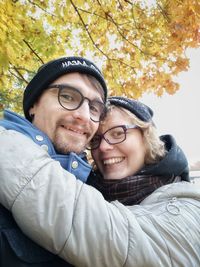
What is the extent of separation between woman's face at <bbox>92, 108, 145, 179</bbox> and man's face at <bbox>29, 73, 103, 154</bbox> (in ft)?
0.91

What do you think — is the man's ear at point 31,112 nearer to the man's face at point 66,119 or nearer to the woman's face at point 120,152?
the man's face at point 66,119

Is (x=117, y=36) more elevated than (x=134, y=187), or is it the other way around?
(x=117, y=36)

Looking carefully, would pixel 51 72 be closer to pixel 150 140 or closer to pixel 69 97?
pixel 69 97

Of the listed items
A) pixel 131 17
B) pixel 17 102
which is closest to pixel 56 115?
pixel 131 17

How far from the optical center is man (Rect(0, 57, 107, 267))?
158 cm

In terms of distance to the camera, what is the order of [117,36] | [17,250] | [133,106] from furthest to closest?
[117,36]
[133,106]
[17,250]

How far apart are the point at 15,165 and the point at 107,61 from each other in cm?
379

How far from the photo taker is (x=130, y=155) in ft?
7.14

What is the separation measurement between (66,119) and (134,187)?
0.58 meters

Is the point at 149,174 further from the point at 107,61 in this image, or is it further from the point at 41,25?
the point at 107,61

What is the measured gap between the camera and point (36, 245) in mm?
1251

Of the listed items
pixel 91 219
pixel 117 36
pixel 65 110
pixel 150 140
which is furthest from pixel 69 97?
pixel 117 36

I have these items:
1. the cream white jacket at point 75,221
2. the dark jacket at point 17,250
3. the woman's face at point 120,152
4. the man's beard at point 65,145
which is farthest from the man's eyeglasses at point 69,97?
the dark jacket at point 17,250

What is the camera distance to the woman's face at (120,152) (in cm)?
215
